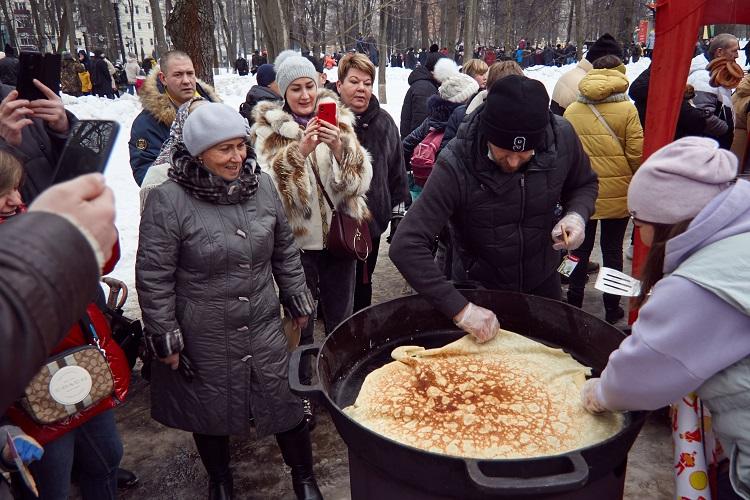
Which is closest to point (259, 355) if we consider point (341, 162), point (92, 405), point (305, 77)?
point (92, 405)

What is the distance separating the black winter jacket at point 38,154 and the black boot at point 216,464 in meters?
1.48

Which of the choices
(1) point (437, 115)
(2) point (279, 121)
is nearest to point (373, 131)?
(2) point (279, 121)

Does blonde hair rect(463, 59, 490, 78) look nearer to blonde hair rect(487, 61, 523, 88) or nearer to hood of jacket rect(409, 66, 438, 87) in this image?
hood of jacket rect(409, 66, 438, 87)

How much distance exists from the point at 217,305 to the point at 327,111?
1350mm

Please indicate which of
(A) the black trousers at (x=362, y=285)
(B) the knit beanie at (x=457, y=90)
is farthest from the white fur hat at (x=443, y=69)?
(A) the black trousers at (x=362, y=285)

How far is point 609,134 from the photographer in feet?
14.6

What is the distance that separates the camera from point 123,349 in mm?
2658

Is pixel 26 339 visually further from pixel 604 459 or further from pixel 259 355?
pixel 259 355

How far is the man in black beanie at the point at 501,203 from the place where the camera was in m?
2.22

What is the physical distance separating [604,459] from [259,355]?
5.34 feet

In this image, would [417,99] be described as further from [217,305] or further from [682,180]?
[682,180]

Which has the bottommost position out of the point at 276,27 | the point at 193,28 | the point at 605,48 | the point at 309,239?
the point at 309,239

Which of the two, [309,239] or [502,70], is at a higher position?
[502,70]

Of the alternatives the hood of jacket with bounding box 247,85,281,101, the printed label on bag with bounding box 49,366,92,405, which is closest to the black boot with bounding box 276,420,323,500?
the printed label on bag with bounding box 49,366,92,405
